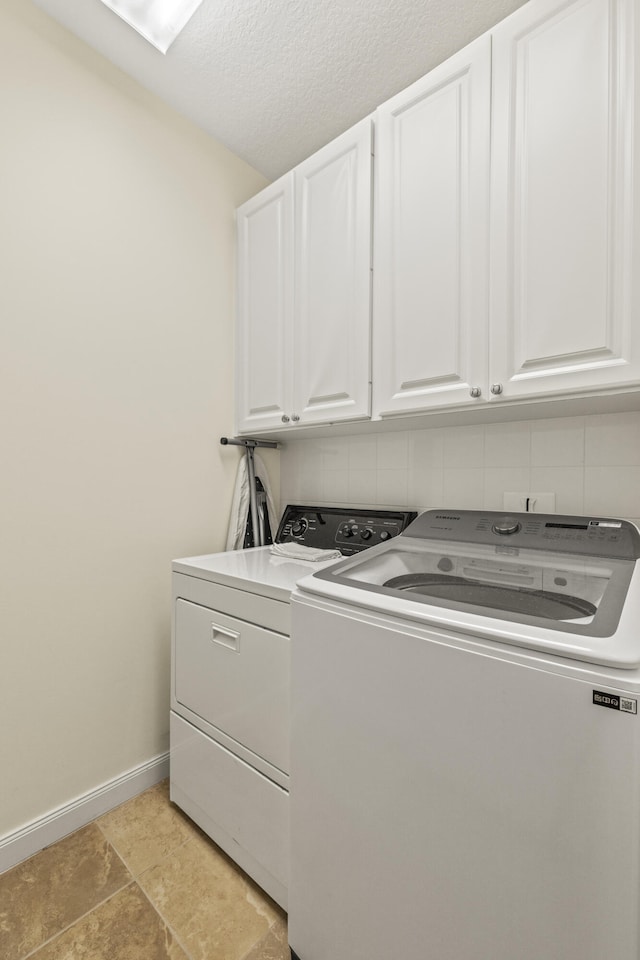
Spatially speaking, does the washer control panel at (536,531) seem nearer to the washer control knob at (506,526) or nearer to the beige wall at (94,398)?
the washer control knob at (506,526)

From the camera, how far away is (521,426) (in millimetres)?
1477

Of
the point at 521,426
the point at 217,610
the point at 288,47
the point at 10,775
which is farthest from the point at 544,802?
the point at 288,47

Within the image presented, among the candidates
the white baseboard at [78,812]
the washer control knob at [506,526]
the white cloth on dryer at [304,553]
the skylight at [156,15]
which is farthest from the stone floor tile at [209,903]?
the skylight at [156,15]

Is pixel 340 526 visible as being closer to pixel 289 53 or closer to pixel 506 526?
pixel 506 526

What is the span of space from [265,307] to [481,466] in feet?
3.62

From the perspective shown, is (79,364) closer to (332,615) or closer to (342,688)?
(332,615)

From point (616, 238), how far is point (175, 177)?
1.61 metres

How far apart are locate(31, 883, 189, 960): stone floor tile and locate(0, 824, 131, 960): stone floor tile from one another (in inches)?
1.5

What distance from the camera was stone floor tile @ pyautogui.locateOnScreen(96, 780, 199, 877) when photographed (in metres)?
1.33

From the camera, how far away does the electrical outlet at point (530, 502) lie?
1.41 m

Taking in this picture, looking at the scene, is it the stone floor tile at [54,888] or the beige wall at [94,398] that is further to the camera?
the beige wall at [94,398]

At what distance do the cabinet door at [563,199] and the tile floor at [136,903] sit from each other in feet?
5.21

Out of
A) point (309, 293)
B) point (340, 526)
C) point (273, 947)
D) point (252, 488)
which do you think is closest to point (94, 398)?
point (252, 488)

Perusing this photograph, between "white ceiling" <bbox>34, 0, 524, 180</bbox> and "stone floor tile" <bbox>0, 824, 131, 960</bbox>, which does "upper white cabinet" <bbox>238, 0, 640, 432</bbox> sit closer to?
"white ceiling" <bbox>34, 0, 524, 180</bbox>
